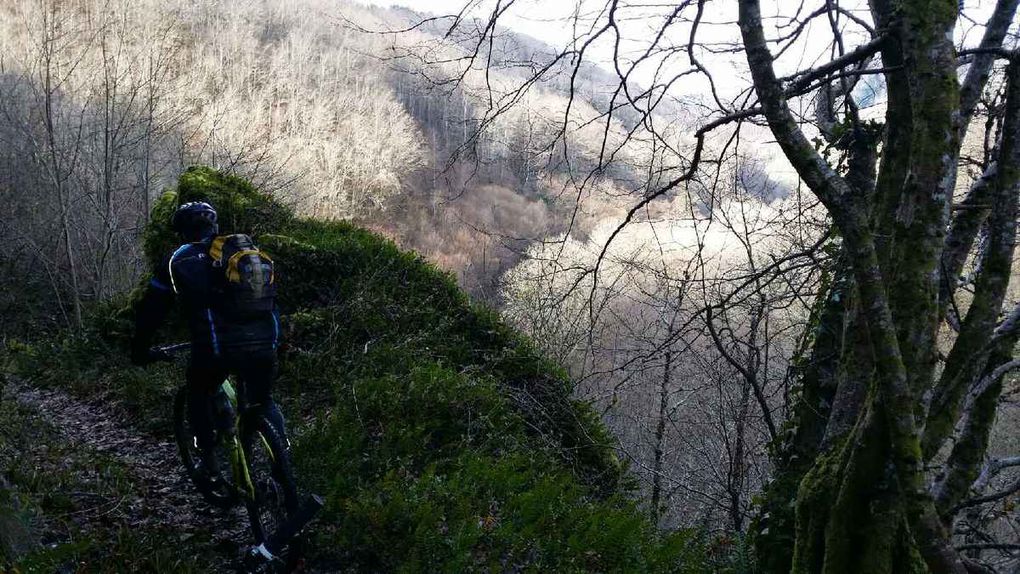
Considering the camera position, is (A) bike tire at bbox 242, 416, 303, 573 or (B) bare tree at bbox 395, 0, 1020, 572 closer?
(B) bare tree at bbox 395, 0, 1020, 572

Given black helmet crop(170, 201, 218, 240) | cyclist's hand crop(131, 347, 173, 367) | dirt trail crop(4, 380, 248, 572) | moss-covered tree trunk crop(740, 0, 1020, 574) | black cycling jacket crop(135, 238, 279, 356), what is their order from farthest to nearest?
1. dirt trail crop(4, 380, 248, 572)
2. cyclist's hand crop(131, 347, 173, 367)
3. black helmet crop(170, 201, 218, 240)
4. black cycling jacket crop(135, 238, 279, 356)
5. moss-covered tree trunk crop(740, 0, 1020, 574)

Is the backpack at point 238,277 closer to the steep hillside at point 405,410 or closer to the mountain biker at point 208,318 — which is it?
the mountain biker at point 208,318

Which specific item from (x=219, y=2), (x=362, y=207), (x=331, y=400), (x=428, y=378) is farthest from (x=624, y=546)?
(x=219, y=2)

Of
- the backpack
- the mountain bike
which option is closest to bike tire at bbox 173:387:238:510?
the mountain bike

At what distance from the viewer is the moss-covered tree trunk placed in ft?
7.53

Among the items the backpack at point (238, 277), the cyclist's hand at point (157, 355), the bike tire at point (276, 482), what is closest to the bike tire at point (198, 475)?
the cyclist's hand at point (157, 355)

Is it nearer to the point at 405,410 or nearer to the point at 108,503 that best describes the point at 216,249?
the point at 108,503

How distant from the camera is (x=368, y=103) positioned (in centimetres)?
6550

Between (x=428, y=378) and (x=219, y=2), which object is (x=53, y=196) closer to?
(x=428, y=378)

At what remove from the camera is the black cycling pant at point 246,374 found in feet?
13.3

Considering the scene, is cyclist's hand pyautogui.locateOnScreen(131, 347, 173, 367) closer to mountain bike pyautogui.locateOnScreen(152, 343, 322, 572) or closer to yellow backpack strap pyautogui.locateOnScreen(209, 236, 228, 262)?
mountain bike pyautogui.locateOnScreen(152, 343, 322, 572)

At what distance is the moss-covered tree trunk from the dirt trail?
3.83 m

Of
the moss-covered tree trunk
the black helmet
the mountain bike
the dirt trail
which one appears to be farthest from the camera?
the dirt trail

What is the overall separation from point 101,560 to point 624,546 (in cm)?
A: 331
